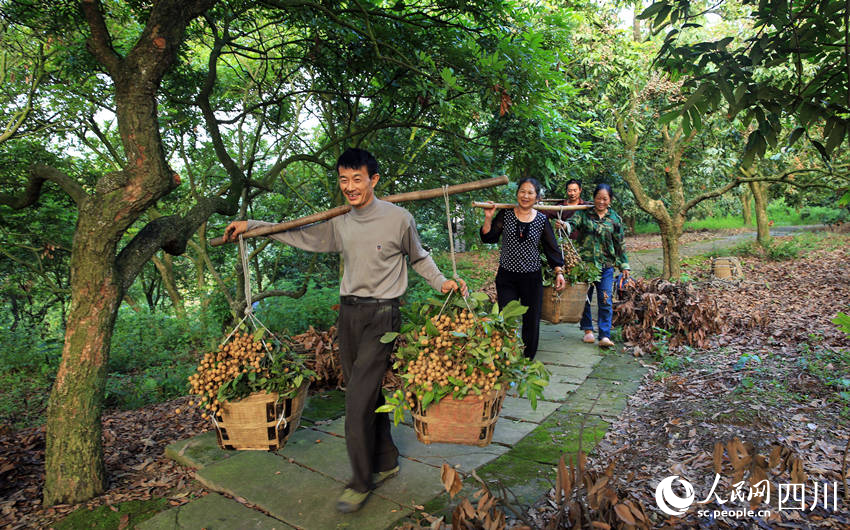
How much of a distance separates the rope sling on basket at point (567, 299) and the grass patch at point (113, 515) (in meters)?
4.10

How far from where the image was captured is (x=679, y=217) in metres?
10.1

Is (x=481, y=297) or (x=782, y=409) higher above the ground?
(x=481, y=297)

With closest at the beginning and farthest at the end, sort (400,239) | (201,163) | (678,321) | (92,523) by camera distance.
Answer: (92,523), (400,239), (678,321), (201,163)

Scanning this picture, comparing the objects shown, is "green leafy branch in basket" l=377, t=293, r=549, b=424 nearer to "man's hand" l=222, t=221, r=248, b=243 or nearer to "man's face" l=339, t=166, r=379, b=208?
"man's face" l=339, t=166, r=379, b=208

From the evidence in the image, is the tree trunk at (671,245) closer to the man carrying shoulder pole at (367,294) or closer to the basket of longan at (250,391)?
the man carrying shoulder pole at (367,294)

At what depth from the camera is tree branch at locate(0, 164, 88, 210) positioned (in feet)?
11.0

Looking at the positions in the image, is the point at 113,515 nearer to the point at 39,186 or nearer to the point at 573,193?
the point at 39,186

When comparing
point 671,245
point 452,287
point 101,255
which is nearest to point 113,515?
point 101,255

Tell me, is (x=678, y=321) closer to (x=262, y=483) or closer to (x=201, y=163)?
(x=262, y=483)

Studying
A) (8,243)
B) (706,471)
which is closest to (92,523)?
(706,471)

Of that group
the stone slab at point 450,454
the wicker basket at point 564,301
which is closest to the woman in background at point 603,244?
the wicker basket at point 564,301

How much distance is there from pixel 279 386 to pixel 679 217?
9.36m

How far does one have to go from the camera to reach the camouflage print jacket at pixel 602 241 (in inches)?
240

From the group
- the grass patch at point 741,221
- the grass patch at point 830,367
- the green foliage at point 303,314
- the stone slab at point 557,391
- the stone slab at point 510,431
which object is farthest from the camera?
the grass patch at point 741,221
